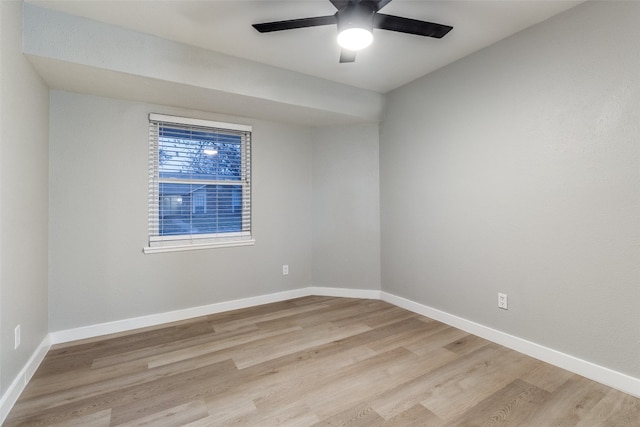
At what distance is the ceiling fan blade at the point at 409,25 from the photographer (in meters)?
1.74

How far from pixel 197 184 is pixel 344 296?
7.21ft

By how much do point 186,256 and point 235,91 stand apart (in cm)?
171

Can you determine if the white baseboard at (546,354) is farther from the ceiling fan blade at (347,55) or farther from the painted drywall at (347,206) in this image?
the ceiling fan blade at (347,55)

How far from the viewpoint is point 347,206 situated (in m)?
3.70

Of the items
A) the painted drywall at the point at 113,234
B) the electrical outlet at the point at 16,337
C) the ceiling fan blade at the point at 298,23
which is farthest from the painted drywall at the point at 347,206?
the electrical outlet at the point at 16,337

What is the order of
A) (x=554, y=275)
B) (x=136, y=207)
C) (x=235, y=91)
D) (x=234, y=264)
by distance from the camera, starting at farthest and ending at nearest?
1. (x=234, y=264)
2. (x=136, y=207)
3. (x=235, y=91)
4. (x=554, y=275)

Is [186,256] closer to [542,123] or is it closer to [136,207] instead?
[136,207]

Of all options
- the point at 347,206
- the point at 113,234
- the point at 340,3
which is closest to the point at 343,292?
the point at 347,206

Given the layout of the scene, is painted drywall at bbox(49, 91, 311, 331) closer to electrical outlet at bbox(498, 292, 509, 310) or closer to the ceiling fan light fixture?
the ceiling fan light fixture

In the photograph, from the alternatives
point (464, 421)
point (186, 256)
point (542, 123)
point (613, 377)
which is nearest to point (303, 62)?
point (542, 123)

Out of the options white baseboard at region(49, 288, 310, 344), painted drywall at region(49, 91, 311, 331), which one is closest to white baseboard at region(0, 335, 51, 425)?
white baseboard at region(49, 288, 310, 344)

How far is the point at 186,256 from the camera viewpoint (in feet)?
9.92

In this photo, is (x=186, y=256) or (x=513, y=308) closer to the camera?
(x=513, y=308)

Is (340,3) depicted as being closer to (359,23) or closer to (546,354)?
(359,23)
